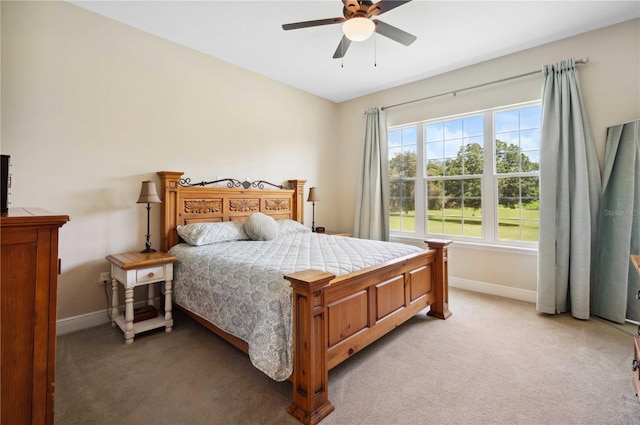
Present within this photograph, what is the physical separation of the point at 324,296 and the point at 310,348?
0.28 meters

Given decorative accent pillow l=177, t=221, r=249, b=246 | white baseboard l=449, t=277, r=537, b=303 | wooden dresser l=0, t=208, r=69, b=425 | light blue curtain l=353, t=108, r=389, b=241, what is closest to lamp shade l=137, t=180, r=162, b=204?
decorative accent pillow l=177, t=221, r=249, b=246

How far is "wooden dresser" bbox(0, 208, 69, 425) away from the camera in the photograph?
3.12ft

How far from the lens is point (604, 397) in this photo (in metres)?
1.75

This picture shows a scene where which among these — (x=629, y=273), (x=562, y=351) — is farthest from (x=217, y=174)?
(x=629, y=273)

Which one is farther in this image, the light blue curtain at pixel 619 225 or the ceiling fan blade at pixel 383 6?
the light blue curtain at pixel 619 225

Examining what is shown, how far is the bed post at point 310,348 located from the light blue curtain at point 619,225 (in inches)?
117

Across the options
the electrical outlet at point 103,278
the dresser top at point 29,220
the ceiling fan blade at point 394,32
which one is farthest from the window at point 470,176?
the dresser top at point 29,220

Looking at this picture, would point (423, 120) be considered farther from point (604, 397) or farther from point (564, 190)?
point (604, 397)

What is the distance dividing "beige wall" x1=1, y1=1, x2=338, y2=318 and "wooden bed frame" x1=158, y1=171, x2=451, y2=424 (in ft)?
0.88

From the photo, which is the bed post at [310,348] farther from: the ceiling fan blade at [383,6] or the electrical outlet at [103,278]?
the electrical outlet at [103,278]

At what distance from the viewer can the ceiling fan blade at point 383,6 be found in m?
2.02

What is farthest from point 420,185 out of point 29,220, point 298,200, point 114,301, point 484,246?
point 29,220

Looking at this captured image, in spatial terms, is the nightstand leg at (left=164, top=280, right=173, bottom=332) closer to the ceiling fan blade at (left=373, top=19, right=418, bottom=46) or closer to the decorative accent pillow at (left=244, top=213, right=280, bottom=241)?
the decorative accent pillow at (left=244, top=213, right=280, bottom=241)

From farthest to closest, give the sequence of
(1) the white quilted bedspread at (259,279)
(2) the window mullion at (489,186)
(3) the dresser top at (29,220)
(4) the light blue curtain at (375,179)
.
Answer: (4) the light blue curtain at (375,179)
(2) the window mullion at (489,186)
(1) the white quilted bedspread at (259,279)
(3) the dresser top at (29,220)
